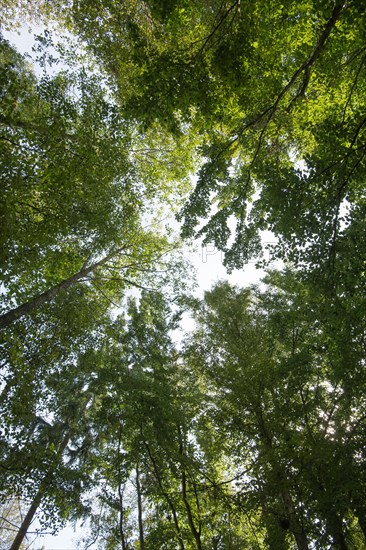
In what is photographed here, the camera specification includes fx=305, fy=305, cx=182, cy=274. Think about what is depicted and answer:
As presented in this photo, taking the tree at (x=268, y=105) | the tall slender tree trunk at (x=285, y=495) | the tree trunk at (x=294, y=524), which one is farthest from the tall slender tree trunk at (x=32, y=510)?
the tree at (x=268, y=105)

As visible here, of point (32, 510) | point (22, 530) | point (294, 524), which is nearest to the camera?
point (294, 524)

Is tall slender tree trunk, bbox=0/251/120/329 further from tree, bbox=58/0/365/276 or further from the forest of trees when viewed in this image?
tree, bbox=58/0/365/276

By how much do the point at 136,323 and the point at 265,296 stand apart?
4.29m

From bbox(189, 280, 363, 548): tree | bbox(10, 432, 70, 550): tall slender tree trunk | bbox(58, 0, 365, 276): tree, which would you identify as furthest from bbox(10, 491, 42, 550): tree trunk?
bbox(58, 0, 365, 276): tree

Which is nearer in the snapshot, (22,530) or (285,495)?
(285,495)

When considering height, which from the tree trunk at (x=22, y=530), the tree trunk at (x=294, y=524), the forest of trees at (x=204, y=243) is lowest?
the tree trunk at (x=294, y=524)

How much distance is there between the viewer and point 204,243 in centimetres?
616

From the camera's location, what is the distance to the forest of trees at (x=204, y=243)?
4.38 meters

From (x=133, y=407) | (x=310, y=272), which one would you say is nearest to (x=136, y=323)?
(x=133, y=407)

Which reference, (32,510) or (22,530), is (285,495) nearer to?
(22,530)

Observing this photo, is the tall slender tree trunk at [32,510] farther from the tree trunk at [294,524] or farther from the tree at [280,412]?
the tree trunk at [294,524]

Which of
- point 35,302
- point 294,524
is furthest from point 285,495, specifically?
point 35,302

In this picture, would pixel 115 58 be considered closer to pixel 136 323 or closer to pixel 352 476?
pixel 136 323

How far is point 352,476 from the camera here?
476cm
